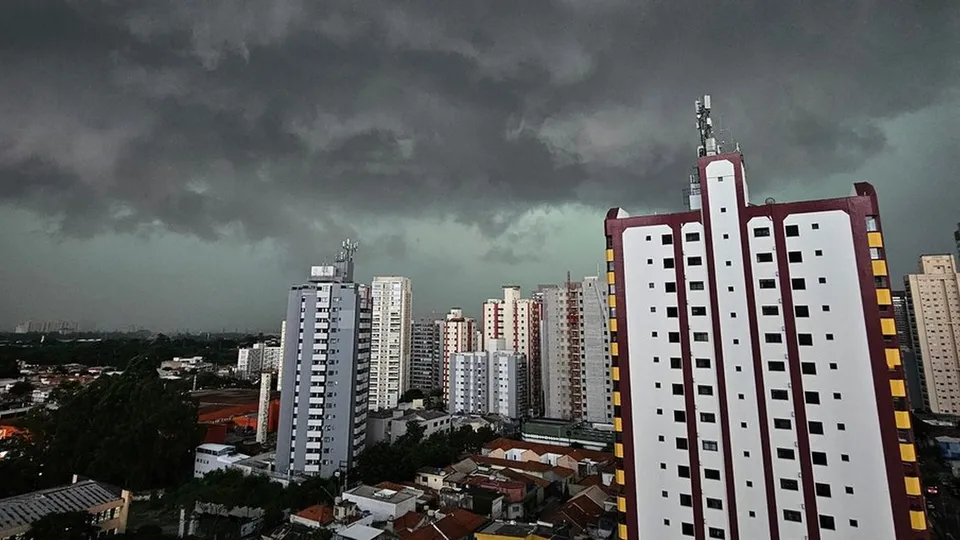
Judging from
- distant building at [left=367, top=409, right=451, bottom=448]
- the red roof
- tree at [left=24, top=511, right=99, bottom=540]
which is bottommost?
the red roof

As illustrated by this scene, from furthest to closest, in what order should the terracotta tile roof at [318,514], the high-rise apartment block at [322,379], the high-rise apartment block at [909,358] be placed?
the high-rise apartment block at [909,358] → the high-rise apartment block at [322,379] → the terracotta tile roof at [318,514]

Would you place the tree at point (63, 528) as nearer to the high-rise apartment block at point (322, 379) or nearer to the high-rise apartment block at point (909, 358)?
the high-rise apartment block at point (322, 379)

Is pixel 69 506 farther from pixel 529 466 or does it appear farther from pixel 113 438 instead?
pixel 529 466

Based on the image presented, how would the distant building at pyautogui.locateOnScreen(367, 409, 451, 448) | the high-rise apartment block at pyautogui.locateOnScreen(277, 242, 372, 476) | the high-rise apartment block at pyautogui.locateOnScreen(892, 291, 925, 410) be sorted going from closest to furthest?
the high-rise apartment block at pyautogui.locateOnScreen(277, 242, 372, 476), the distant building at pyautogui.locateOnScreen(367, 409, 451, 448), the high-rise apartment block at pyautogui.locateOnScreen(892, 291, 925, 410)

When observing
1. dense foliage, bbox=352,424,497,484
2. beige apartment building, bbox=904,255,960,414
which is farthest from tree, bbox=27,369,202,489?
beige apartment building, bbox=904,255,960,414

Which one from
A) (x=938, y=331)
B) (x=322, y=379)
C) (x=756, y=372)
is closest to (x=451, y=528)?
(x=756, y=372)

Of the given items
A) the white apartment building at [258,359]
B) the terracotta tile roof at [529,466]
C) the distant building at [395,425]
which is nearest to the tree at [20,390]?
the white apartment building at [258,359]

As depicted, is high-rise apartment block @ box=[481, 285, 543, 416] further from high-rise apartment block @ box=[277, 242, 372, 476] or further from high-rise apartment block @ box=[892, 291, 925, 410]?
high-rise apartment block @ box=[892, 291, 925, 410]
